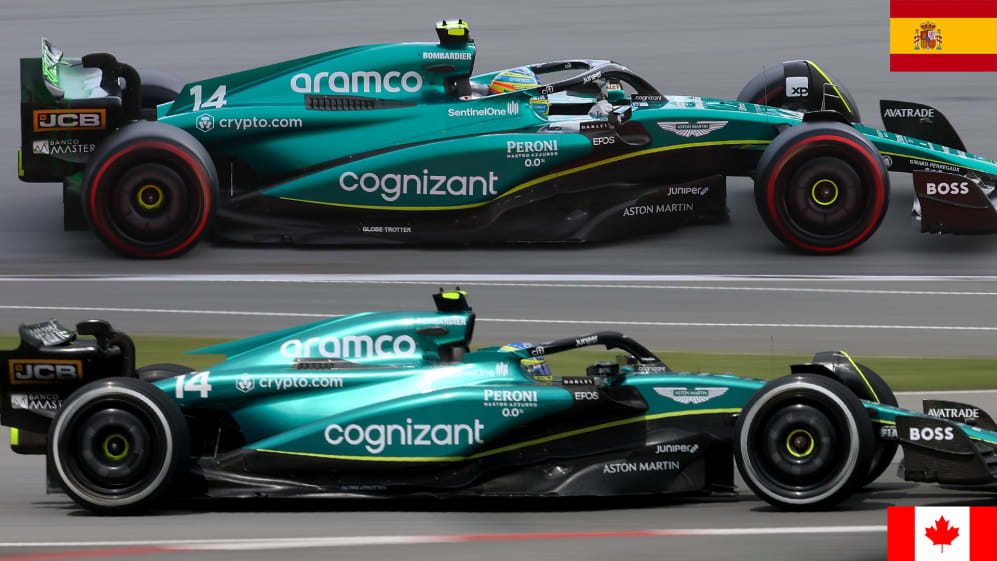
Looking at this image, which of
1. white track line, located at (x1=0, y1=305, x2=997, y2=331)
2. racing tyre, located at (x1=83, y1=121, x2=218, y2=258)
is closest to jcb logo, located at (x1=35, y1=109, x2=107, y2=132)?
racing tyre, located at (x1=83, y1=121, x2=218, y2=258)

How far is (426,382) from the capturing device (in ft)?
25.8

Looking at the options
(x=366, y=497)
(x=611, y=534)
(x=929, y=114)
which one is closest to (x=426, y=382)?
(x=366, y=497)

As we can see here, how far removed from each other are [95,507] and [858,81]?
43.1 feet

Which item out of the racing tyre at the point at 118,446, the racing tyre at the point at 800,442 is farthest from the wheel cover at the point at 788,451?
the racing tyre at the point at 118,446

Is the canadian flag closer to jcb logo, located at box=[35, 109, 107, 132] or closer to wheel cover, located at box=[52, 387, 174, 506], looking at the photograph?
wheel cover, located at box=[52, 387, 174, 506]

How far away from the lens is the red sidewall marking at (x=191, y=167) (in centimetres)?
1206

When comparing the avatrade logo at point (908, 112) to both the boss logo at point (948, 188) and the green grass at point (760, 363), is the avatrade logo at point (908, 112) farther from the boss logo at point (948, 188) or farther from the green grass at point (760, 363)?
the green grass at point (760, 363)

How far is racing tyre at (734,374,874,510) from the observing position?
286 inches

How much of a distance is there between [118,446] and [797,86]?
8.67 m

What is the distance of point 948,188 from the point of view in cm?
1237

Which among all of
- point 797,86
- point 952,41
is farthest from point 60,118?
point 952,41

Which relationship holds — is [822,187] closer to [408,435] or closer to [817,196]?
[817,196]

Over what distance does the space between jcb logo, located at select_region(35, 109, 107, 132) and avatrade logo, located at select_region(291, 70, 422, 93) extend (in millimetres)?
1640

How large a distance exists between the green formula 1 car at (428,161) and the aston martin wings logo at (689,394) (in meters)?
4.94
